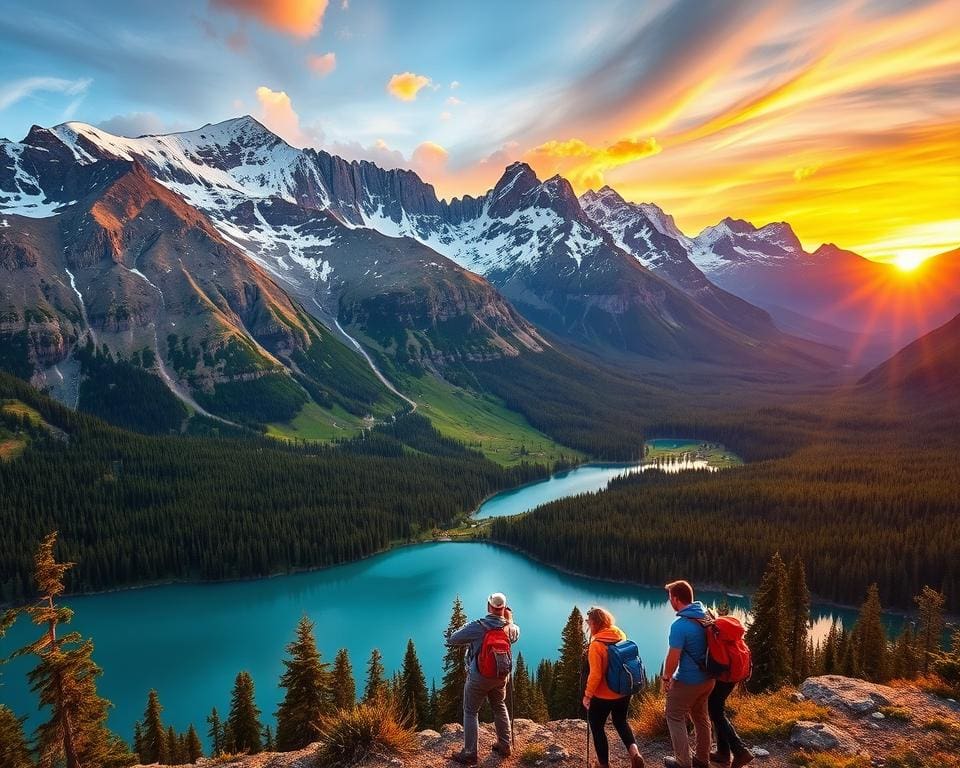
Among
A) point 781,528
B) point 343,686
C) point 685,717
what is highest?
point 685,717

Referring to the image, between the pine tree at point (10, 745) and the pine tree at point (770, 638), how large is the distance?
4369 cm

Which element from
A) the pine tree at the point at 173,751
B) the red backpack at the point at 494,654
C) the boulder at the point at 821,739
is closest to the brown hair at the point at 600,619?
the red backpack at the point at 494,654

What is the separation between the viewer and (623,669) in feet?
39.1

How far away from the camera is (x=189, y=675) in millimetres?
70688

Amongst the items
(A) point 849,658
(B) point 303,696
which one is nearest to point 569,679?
(B) point 303,696

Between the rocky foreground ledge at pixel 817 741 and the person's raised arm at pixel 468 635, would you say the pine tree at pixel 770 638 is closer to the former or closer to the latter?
the rocky foreground ledge at pixel 817 741

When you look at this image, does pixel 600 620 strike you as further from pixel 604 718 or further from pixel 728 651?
pixel 728 651

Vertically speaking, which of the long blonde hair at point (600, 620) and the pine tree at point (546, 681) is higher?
the long blonde hair at point (600, 620)

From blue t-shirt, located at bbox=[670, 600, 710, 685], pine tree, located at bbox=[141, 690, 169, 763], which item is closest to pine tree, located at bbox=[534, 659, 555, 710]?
pine tree, located at bbox=[141, 690, 169, 763]

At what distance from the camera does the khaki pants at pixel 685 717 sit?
12016mm

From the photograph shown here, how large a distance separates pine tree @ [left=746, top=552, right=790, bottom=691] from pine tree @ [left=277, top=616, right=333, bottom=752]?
28846 millimetres

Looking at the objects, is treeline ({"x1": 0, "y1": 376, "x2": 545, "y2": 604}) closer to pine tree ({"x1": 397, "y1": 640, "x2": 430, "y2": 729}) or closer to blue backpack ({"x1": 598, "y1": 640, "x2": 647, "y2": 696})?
pine tree ({"x1": 397, "y1": 640, "x2": 430, "y2": 729})

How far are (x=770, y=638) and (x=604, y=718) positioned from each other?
108 feet

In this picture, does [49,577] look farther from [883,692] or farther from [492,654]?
[883,692]
